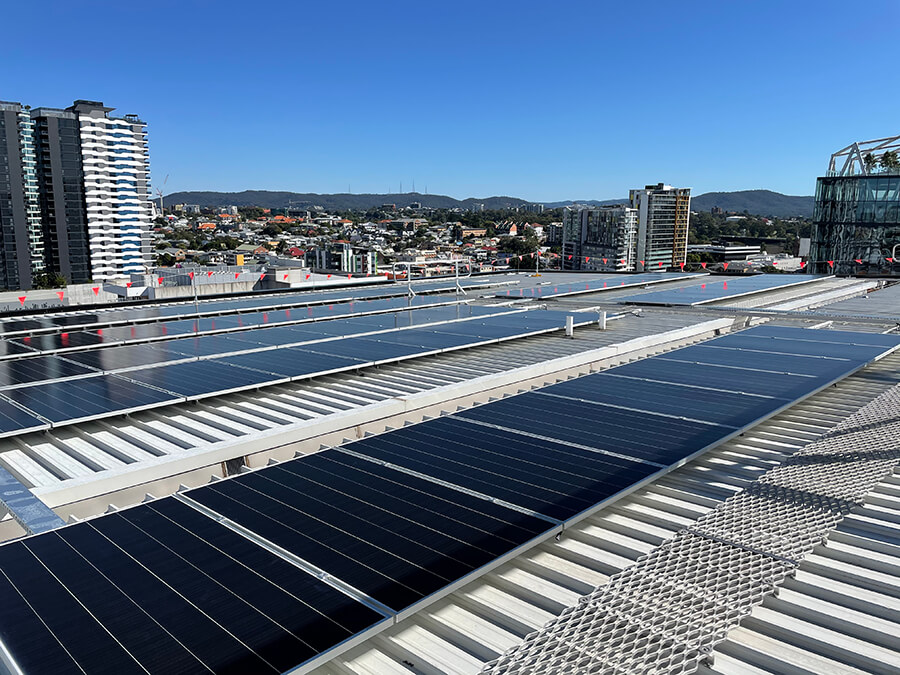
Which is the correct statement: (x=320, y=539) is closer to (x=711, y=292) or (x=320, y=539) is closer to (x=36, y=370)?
(x=36, y=370)

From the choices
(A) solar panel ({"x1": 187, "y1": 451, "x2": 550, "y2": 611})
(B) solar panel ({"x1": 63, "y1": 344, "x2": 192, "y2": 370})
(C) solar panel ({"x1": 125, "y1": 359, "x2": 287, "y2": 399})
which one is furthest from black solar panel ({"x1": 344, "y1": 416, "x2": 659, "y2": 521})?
(B) solar panel ({"x1": 63, "y1": 344, "x2": 192, "y2": 370})

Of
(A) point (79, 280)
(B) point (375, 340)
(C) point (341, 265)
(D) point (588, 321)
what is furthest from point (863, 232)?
(A) point (79, 280)

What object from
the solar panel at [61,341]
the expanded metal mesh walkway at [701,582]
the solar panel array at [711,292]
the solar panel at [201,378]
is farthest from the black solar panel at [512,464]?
the solar panel array at [711,292]

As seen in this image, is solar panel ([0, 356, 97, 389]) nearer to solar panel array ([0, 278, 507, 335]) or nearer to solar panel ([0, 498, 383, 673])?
solar panel array ([0, 278, 507, 335])

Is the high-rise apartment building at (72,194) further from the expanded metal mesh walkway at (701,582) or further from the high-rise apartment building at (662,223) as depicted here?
the expanded metal mesh walkway at (701,582)

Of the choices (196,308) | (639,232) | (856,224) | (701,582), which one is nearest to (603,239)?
(639,232)

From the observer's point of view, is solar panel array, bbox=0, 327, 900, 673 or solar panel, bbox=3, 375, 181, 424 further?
solar panel, bbox=3, 375, 181, 424
